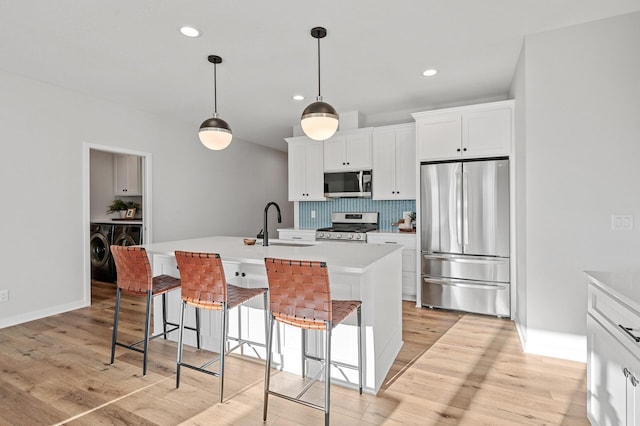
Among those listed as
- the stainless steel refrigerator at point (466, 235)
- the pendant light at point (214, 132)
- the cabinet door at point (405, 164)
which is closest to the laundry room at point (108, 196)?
the pendant light at point (214, 132)

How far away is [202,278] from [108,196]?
511 centimetres

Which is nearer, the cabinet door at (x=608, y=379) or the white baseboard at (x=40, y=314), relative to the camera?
the cabinet door at (x=608, y=379)

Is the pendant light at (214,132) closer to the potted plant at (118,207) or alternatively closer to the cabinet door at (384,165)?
the cabinet door at (384,165)

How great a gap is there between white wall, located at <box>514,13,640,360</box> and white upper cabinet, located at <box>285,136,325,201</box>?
9.59ft

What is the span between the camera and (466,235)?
3688 millimetres

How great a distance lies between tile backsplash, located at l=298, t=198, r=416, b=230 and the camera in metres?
4.98

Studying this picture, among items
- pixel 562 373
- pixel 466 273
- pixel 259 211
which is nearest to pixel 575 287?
pixel 562 373

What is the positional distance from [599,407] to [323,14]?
110 inches

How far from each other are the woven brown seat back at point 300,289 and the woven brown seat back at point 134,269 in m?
1.03

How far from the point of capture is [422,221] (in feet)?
13.0

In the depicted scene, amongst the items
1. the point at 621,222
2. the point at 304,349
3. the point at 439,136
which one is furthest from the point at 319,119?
the point at 621,222

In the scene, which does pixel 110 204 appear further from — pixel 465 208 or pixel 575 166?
pixel 575 166

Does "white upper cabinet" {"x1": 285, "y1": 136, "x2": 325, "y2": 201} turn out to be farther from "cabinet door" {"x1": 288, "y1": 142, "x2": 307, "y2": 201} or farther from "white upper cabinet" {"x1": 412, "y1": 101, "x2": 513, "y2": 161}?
"white upper cabinet" {"x1": 412, "y1": 101, "x2": 513, "y2": 161}

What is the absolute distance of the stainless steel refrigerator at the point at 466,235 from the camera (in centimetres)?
355
